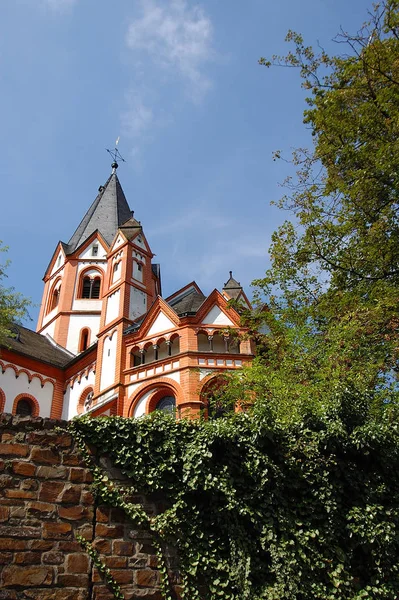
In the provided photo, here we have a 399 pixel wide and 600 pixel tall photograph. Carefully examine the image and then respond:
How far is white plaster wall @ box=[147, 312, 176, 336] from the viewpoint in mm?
20500

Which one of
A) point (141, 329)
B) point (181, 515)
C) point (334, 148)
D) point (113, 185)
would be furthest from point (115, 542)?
point (113, 185)

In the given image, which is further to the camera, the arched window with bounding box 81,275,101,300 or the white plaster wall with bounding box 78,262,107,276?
the white plaster wall with bounding box 78,262,107,276

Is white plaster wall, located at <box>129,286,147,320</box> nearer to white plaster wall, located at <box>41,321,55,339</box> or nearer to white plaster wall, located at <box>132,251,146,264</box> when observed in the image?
white plaster wall, located at <box>132,251,146,264</box>

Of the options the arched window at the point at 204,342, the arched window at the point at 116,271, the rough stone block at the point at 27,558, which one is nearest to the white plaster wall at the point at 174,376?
the arched window at the point at 204,342

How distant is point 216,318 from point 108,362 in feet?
17.9

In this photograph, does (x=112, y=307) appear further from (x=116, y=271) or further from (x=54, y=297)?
(x=54, y=297)

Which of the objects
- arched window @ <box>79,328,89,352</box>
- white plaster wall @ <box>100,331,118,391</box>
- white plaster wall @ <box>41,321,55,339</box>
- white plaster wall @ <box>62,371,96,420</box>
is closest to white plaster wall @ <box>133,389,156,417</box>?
white plaster wall @ <box>100,331,118,391</box>

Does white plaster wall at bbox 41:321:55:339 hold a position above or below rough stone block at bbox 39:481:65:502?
above

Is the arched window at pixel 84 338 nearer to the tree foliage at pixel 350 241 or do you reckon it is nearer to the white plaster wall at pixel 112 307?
the white plaster wall at pixel 112 307

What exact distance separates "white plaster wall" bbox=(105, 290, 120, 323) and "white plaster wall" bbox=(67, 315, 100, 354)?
571 centimetres

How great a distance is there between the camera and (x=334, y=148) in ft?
39.4

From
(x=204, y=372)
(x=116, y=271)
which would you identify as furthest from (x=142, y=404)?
(x=116, y=271)

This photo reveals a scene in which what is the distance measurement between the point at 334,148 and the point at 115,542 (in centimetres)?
1002

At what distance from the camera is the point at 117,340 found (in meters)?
22.1
